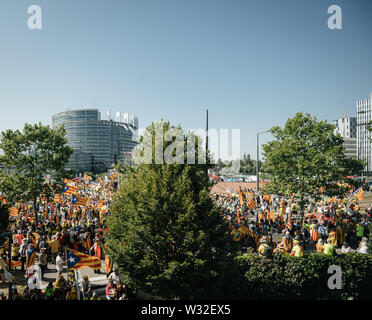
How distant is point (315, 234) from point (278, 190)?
515 centimetres

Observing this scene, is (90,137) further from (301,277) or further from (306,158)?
(301,277)

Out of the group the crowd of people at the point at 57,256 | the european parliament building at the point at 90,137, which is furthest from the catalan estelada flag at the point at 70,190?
the european parliament building at the point at 90,137

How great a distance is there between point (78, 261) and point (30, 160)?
46.9ft

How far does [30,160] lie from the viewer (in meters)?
20.1

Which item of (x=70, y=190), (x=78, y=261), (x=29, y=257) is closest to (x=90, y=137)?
(x=70, y=190)

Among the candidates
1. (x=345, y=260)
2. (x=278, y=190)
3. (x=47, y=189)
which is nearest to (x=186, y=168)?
(x=345, y=260)

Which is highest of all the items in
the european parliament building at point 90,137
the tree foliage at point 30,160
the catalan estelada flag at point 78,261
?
the european parliament building at point 90,137

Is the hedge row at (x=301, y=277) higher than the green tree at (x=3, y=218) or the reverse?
the reverse

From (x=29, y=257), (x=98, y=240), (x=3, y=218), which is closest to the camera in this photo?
(x=29, y=257)

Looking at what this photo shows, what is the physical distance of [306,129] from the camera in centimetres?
1981

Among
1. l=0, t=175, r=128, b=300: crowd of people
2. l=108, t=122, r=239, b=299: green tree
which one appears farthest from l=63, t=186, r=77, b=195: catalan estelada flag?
l=108, t=122, r=239, b=299: green tree

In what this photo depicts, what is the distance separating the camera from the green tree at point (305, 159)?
18531 millimetres

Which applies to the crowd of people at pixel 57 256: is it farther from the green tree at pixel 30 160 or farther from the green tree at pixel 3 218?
the green tree at pixel 30 160
